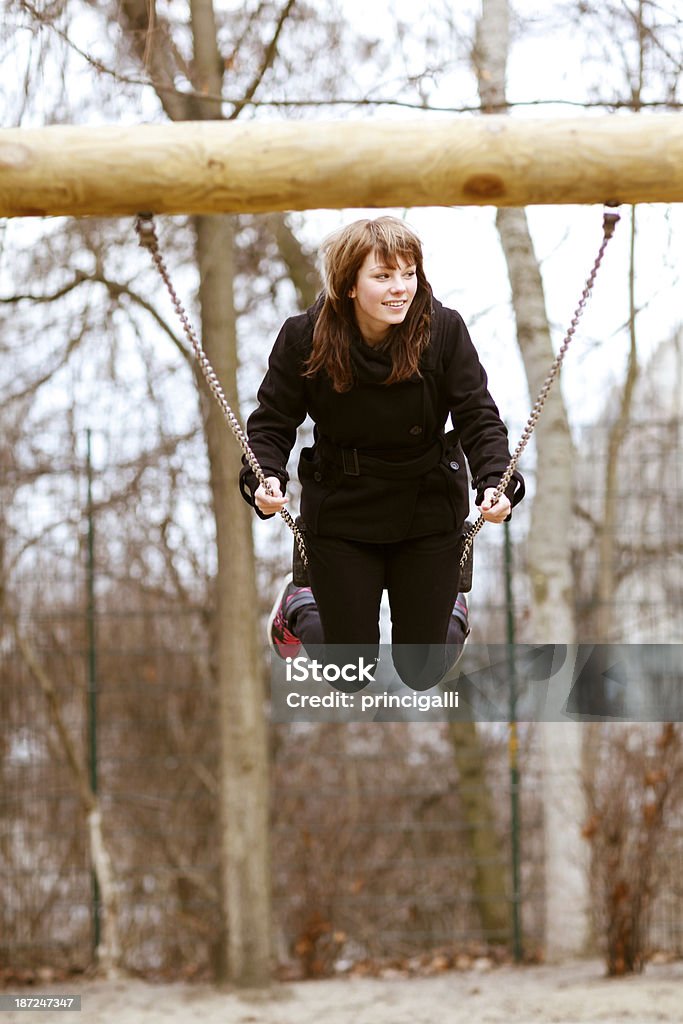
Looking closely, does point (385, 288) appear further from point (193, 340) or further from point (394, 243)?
point (193, 340)

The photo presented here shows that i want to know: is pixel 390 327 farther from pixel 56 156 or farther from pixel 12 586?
pixel 12 586

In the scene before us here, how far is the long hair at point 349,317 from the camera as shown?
3.11 metres

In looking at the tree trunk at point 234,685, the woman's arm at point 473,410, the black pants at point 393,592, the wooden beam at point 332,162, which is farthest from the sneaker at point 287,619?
the tree trunk at point 234,685

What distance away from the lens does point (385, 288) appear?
310 centimetres

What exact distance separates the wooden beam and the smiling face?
16 centimetres

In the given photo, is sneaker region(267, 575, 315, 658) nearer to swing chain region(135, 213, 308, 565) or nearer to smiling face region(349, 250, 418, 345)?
swing chain region(135, 213, 308, 565)

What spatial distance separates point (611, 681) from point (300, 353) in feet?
14.3

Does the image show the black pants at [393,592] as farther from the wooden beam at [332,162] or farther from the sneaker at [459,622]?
the wooden beam at [332,162]

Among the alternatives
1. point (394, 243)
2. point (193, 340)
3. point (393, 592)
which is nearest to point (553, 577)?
point (393, 592)

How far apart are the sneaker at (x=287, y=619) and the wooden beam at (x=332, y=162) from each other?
1238 mm

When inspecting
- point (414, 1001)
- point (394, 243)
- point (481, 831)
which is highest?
point (394, 243)

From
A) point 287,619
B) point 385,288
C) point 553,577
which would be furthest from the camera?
point 553,577

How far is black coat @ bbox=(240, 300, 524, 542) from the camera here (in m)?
3.27

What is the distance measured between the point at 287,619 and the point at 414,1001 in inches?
130
